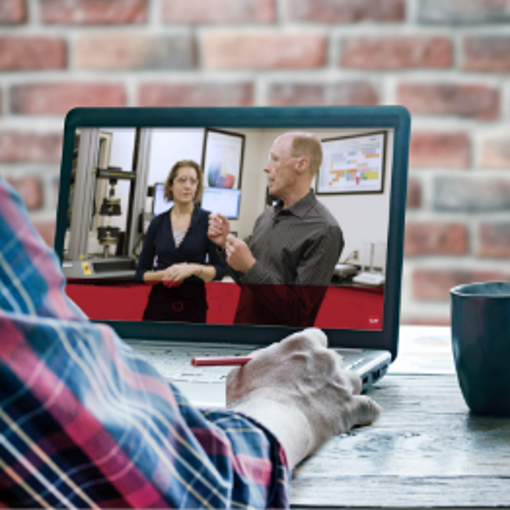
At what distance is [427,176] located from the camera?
39.3 inches

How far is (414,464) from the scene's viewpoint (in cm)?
40

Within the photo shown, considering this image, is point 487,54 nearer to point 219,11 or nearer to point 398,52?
point 398,52

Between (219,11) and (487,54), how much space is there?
0.54 meters

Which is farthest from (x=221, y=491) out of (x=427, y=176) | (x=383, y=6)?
(x=383, y=6)

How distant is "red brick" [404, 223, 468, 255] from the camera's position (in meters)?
1.00

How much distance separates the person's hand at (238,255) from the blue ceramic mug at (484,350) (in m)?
0.29

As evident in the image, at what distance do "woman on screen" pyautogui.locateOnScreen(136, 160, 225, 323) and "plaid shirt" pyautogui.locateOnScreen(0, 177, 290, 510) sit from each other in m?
0.44

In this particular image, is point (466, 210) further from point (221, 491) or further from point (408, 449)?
point (221, 491)

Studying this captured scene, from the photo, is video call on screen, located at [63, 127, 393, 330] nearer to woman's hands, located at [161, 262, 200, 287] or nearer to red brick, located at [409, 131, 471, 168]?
woman's hands, located at [161, 262, 200, 287]

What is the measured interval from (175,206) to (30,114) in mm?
532

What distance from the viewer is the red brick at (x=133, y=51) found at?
1.01m

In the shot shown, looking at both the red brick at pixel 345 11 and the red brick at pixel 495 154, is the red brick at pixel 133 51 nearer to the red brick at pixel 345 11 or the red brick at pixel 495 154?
the red brick at pixel 345 11

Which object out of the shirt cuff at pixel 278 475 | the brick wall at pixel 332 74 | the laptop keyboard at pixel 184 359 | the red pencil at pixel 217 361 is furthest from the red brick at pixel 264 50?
the shirt cuff at pixel 278 475

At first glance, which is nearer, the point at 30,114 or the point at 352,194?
the point at 352,194
